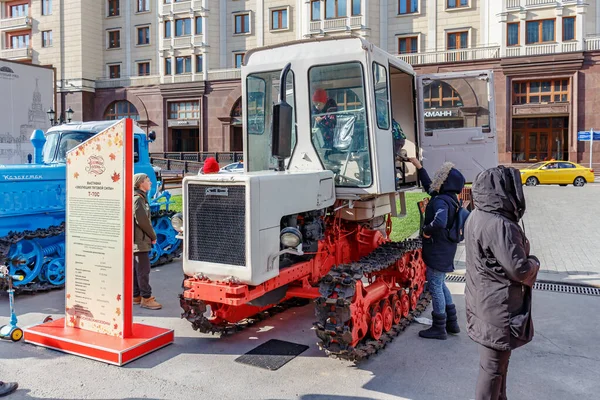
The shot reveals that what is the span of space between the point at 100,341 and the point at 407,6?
35.6m

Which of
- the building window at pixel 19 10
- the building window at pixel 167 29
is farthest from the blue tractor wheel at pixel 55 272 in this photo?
the building window at pixel 19 10

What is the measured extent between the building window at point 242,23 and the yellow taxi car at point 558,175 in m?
23.0

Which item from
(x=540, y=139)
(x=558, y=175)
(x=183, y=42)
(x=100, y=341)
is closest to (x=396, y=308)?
(x=100, y=341)

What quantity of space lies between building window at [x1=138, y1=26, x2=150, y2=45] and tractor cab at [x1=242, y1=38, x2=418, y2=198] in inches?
1612

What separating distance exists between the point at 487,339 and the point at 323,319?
1.88 m

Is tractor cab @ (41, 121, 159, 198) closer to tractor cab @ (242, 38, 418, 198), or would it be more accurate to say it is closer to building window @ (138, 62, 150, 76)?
tractor cab @ (242, 38, 418, 198)

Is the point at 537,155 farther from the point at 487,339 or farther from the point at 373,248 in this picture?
the point at 487,339

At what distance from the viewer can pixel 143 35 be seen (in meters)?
44.1

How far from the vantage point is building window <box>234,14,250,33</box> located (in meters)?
40.7

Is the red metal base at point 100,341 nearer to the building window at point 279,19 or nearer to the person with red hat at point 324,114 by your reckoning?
the person with red hat at point 324,114

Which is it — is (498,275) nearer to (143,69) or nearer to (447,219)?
(447,219)

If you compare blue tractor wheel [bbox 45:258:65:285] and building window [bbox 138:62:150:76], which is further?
building window [bbox 138:62:150:76]

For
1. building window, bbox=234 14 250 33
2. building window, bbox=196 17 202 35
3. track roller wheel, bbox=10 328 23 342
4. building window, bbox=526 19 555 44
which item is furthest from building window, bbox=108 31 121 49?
track roller wheel, bbox=10 328 23 342

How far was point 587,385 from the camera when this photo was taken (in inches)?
193
